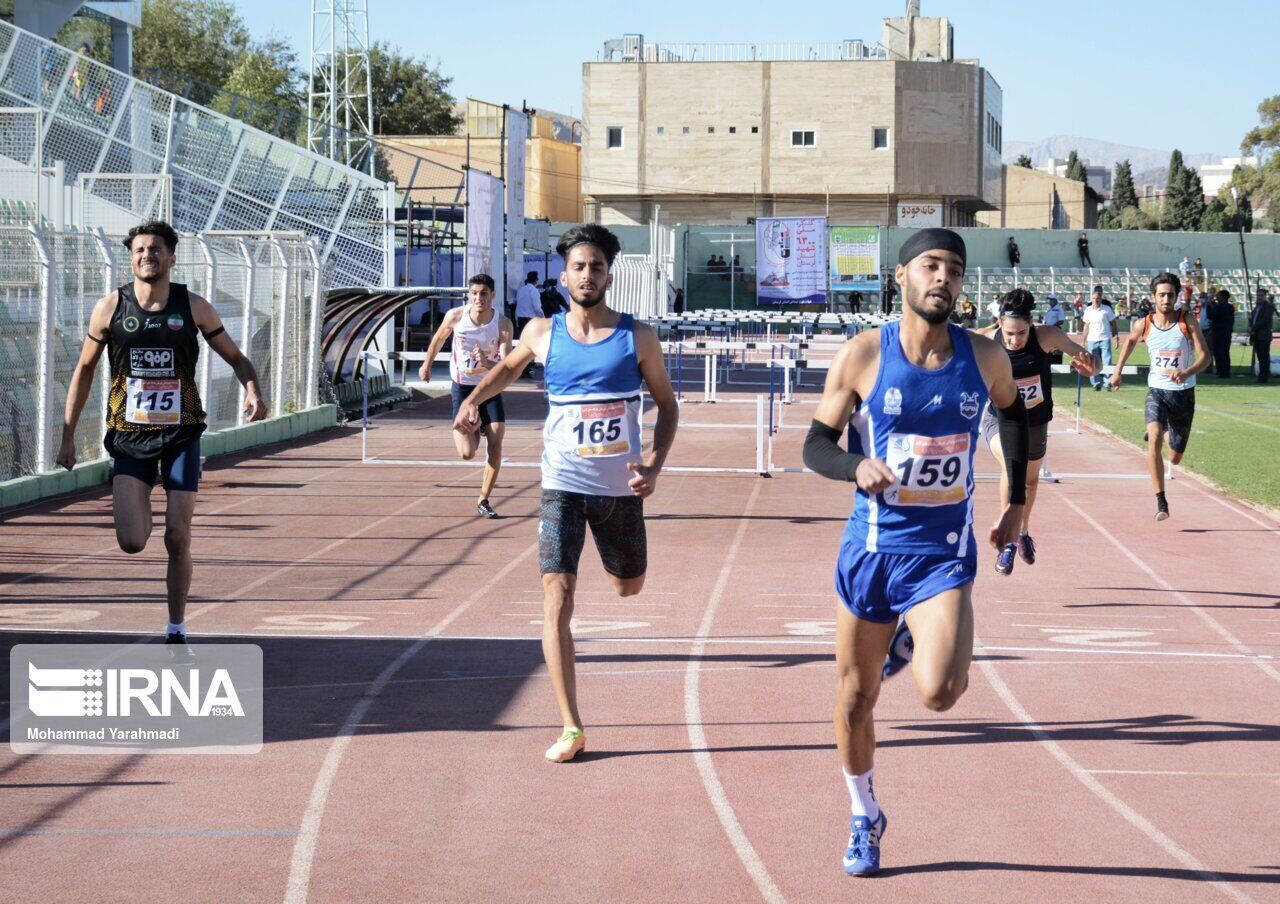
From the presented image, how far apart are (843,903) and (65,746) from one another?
345 cm

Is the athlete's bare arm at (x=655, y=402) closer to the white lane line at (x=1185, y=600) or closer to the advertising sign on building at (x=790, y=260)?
the white lane line at (x=1185, y=600)

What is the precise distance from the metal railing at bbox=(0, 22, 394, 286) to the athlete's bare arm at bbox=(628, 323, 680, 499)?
66.8 ft

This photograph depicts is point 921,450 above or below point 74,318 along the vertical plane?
below

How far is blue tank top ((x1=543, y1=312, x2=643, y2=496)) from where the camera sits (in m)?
6.68

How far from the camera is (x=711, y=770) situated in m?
6.37

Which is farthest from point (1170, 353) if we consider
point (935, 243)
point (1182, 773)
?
point (935, 243)

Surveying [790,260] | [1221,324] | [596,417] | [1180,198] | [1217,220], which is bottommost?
[596,417]

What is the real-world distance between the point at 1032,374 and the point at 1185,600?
6.42 feet

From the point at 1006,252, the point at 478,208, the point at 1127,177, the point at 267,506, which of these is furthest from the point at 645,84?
the point at 1127,177

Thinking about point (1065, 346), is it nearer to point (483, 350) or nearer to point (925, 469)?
point (483, 350)

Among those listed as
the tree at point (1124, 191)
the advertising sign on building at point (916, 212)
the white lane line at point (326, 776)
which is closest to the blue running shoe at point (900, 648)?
the white lane line at point (326, 776)

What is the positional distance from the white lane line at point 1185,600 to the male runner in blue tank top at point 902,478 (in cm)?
376

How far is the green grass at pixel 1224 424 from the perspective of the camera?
57.7 ft

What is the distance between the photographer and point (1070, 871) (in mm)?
5199
